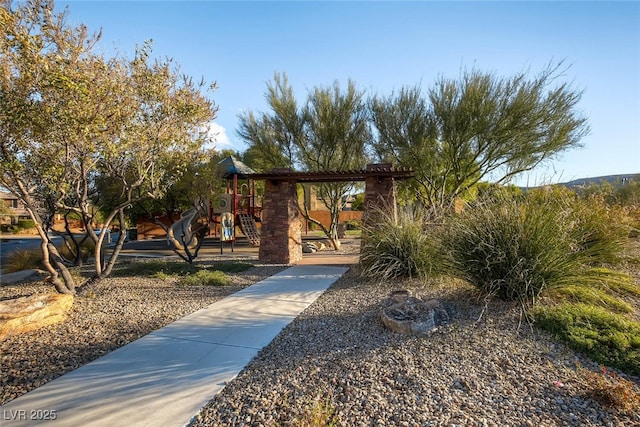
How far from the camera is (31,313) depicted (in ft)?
15.4

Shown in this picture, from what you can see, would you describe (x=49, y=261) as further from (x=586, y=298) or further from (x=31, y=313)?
(x=586, y=298)

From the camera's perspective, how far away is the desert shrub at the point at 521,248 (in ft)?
15.3

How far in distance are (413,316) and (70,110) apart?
205 inches

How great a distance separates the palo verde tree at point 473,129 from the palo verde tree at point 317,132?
2.90 ft

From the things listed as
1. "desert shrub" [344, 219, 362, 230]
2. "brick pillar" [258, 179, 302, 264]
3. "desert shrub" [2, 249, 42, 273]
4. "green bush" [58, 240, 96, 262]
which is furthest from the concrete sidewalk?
"green bush" [58, 240, 96, 262]

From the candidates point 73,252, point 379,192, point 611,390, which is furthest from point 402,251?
point 73,252

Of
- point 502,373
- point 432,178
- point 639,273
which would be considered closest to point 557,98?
point 432,178

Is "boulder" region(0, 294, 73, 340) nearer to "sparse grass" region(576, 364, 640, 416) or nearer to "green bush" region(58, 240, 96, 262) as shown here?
"sparse grass" region(576, 364, 640, 416)

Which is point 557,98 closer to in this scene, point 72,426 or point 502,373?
point 502,373

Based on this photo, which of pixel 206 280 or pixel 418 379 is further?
pixel 206 280

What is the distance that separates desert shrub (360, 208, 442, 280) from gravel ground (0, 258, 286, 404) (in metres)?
2.64

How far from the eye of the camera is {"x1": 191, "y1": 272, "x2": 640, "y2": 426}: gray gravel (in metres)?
2.81

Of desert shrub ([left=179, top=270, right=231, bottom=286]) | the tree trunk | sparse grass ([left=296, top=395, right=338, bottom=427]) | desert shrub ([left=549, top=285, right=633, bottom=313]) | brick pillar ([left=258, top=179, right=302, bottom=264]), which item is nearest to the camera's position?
sparse grass ([left=296, top=395, right=338, bottom=427])

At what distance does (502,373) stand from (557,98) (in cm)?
1279
